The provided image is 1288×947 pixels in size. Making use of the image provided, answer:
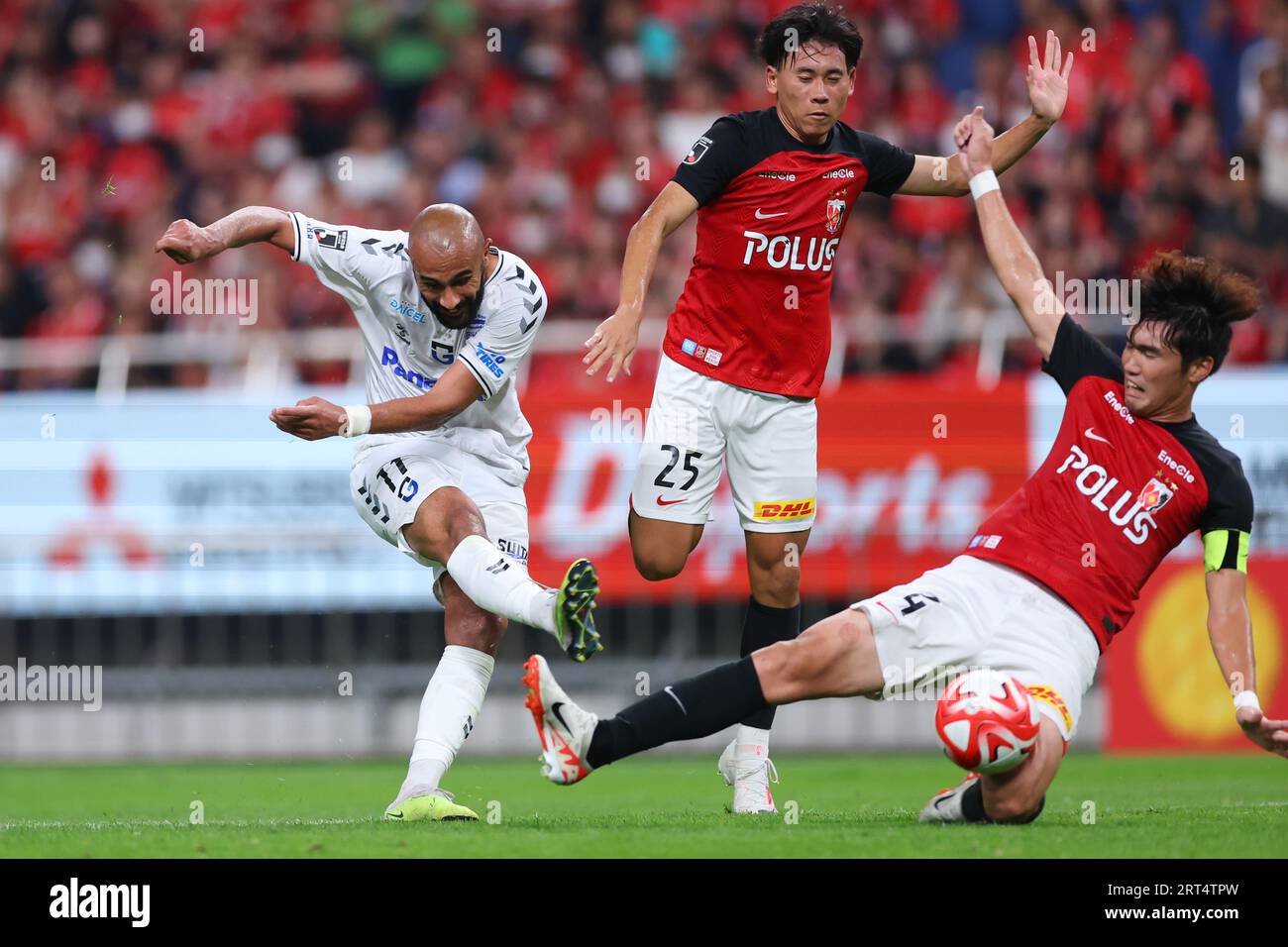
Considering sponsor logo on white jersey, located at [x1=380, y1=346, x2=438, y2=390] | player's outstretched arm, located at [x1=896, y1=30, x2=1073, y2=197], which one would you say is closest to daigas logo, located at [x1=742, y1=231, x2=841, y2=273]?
player's outstretched arm, located at [x1=896, y1=30, x2=1073, y2=197]

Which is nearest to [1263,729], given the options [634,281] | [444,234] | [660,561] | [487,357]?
[634,281]

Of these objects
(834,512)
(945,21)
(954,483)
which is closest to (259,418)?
(834,512)

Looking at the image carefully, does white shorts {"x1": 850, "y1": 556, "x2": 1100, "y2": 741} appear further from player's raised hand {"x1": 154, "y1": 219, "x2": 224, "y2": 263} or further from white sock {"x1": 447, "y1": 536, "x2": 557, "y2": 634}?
player's raised hand {"x1": 154, "y1": 219, "x2": 224, "y2": 263}

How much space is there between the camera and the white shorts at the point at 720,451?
7816 mm

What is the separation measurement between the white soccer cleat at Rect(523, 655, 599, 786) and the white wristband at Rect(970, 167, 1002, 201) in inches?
101

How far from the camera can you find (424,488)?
286 inches

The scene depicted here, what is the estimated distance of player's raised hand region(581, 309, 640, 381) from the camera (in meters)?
6.46

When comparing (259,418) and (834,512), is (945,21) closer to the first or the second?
(834,512)

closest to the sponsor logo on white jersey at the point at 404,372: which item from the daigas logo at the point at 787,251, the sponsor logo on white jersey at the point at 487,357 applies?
the sponsor logo on white jersey at the point at 487,357

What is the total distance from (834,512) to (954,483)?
2.69 feet

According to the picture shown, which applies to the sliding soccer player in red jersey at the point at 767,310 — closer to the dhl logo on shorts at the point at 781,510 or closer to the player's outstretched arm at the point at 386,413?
the dhl logo on shorts at the point at 781,510

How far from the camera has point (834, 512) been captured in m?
12.2

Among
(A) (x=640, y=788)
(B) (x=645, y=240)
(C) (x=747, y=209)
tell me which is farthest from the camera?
(A) (x=640, y=788)

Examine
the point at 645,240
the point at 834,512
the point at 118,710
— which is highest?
the point at 645,240
